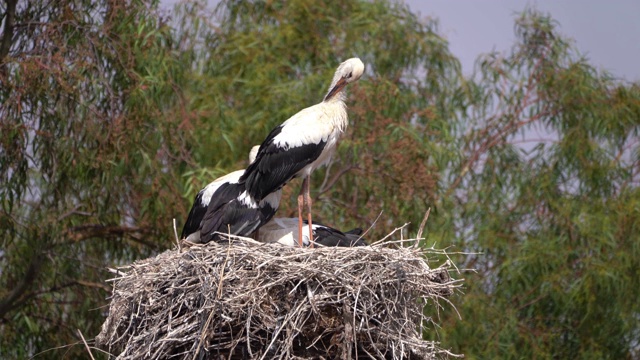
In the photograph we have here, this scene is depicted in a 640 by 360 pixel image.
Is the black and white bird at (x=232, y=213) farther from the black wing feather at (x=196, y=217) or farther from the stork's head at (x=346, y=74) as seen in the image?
the stork's head at (x=346, y=74)

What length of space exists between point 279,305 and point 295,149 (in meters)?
1.43

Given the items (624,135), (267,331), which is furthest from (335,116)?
(624,135)

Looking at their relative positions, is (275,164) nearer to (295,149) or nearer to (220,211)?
(295,149)

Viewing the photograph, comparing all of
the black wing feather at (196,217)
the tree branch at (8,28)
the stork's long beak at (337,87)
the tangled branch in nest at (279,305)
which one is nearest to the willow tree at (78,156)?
the tree branch at (8,28)

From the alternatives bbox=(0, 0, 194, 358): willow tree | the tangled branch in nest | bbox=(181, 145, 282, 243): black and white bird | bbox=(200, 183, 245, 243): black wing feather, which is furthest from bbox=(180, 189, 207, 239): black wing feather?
bbox=(0, 0, 194, 358): willow tree

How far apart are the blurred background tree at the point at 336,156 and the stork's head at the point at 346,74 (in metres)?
2.04

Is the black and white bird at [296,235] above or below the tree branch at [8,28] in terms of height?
below

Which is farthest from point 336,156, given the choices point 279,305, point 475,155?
point 279,305

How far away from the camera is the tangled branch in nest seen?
22.0 ft

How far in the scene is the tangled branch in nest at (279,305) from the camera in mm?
6691

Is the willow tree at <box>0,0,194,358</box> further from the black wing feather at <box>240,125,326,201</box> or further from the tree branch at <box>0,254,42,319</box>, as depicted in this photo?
the black wing feather at <box>240,125,326,201</box>

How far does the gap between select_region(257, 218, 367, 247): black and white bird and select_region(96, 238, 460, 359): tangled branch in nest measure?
0.96 metres

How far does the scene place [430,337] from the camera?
38.8ft

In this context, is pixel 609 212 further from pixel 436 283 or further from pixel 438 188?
pixel 436 283
